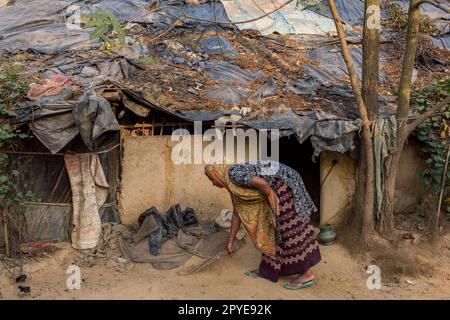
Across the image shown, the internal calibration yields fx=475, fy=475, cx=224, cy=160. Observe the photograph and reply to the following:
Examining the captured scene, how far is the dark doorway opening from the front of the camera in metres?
7.01

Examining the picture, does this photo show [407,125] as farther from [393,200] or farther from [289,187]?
[289,187]

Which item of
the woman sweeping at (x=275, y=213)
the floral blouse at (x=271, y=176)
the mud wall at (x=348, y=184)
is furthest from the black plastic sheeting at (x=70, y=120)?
the mud wall at (x=348, y=184)

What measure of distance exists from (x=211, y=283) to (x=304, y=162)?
2.72 m

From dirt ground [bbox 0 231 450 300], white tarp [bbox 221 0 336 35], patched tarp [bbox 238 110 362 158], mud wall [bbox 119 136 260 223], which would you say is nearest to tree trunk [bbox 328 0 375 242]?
patched tarp [bbox 238 110 362 158]

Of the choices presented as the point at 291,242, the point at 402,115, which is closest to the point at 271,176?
the point at 291,242

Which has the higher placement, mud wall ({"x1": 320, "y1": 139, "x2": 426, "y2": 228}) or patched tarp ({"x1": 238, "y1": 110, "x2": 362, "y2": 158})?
patched tarp ({"x1": 238, "y1": 110, "x2": 362, "y2": 158})

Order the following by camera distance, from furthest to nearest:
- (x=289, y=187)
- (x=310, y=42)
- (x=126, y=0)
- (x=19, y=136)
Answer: (x=126, y=0), (x=310, y=42), (x=19, y=136), (x=289, y=187)

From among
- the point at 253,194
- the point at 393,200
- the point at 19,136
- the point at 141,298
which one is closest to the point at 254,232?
the point at 253,194

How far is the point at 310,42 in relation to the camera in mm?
8656

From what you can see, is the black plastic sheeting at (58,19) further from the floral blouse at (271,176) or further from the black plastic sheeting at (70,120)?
the floral blouse at (271,176)

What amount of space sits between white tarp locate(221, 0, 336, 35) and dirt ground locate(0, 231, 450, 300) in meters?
4.73

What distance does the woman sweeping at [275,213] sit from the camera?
4680 millimetres

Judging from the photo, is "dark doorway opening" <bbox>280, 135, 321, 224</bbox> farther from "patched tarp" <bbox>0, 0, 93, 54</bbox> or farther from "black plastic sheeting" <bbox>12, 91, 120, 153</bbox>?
"patched tarp" <bbox>0, 0, 93, 54</bbox>

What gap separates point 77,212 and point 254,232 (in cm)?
231
